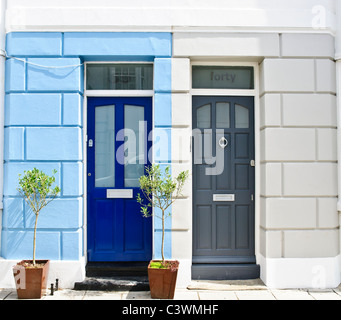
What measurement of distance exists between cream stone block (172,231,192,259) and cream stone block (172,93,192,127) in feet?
4.77

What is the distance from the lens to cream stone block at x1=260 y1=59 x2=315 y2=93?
4938 mm

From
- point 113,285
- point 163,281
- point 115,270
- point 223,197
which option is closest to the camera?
point 163,281

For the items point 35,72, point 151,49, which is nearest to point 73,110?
point 35,72

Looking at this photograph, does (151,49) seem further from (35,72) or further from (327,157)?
(327,157)

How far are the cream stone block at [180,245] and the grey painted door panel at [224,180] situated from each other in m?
0.30

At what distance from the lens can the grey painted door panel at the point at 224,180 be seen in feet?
17.0

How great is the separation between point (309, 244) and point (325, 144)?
1.35 meters

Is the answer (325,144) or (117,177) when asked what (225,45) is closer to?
(325,144)

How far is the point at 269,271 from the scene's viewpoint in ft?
15.9

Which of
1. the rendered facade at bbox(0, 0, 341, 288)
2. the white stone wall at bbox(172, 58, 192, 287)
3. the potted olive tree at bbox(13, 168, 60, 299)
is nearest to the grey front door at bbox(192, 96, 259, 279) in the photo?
the rendered facade at bbox(0, 0, 341, 288)

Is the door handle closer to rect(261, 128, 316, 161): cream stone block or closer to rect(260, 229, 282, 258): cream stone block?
rect(261, 128, 316, 161): cream stone block

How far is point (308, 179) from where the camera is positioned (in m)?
4.90

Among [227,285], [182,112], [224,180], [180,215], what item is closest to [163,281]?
[180,215]

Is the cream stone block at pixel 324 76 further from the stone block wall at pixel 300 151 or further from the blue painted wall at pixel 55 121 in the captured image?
the blue painted wall at pixel 55 121
